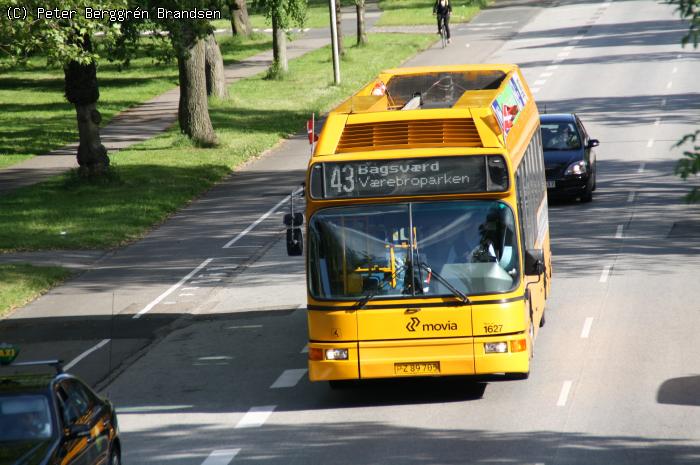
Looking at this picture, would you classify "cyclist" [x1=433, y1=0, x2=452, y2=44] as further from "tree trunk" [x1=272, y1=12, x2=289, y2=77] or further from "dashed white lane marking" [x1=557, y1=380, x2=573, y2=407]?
"dashed white lane marking" [x1=557, y1=380, x2=573, y2=407]

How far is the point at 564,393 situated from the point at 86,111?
64.6 ft

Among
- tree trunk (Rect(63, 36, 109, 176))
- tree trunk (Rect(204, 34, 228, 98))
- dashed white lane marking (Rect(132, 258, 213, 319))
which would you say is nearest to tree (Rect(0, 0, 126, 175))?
tree trunk (Rect(63, 36, 109, 176))

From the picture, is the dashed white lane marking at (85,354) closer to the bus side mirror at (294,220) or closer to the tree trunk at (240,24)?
the bus side mirror at (294,220)

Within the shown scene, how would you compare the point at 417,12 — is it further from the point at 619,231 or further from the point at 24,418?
the point at 24,418

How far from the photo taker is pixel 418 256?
14820 mm

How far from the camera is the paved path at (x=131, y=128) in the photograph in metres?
35.8

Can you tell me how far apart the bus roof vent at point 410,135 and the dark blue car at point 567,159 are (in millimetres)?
14659

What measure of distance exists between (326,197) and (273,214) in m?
15.4

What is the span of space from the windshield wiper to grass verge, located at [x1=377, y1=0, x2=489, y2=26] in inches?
2134

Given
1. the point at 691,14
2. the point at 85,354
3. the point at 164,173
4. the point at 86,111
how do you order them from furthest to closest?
the point at 164,173
the point at 86,111
the point at 85,354
the point at 691,14

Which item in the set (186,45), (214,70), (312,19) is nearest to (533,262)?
(186,45)

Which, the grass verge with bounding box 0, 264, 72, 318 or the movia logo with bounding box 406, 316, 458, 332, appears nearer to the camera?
the movia logo with bounding box 406, 316, 458, 332

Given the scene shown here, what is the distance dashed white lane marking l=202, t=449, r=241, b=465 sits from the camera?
1345cm

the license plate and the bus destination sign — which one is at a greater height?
the bus destination sign
